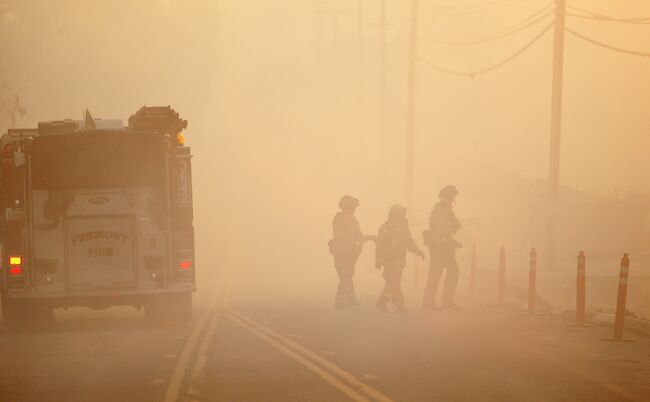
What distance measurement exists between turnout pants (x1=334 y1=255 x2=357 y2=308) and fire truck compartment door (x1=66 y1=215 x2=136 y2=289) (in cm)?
544

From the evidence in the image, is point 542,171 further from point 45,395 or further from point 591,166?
point 45,395

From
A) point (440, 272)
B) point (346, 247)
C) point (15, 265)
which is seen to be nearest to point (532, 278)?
point (440, 272)

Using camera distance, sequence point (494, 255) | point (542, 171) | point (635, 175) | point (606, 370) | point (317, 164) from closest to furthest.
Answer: point (606, 370) < point (494, 255) < point (635, 175) < point (542, 171) < point (317, 164)

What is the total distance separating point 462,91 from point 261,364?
9688cm

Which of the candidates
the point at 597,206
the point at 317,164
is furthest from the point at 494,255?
the point at 317,164

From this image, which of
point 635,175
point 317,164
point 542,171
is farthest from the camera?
point 317,164

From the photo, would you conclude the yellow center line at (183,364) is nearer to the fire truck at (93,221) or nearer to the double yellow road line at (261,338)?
the double yellow road line at (261,338)

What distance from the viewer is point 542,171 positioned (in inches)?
3342

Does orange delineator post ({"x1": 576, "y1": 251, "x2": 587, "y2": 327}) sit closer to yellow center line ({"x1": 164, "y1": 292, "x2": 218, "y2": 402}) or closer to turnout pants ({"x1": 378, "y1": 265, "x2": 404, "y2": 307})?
turnout pants ({"x1": 378, "y1": 265, "x2": 404, "y2": 307})

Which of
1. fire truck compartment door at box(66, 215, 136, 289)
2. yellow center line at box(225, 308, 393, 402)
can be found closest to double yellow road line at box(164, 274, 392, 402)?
yellow center line at box(225, 308, 393, 402)

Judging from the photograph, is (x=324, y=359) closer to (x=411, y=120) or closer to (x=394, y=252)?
(x=394, y=252)

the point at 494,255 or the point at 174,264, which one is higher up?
the point at 174,264

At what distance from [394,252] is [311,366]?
31.7ft

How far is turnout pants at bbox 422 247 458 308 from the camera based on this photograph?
79.6 ft
